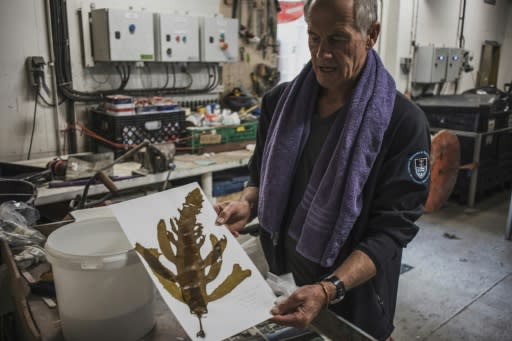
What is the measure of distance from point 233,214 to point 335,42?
21.3 inches

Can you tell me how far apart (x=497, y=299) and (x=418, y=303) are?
520 millimetres

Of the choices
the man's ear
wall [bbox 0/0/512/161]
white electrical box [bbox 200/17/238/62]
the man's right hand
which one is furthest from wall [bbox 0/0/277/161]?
the man's ear

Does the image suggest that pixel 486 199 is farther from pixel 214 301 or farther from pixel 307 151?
pixel 214 301

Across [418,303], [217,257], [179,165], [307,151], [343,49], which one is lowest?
[418,303]

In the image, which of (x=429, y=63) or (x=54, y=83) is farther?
(x=429, y=63)

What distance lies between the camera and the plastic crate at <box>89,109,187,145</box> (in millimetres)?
2653

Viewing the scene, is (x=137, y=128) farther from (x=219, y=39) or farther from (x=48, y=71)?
(x=219, y=39)

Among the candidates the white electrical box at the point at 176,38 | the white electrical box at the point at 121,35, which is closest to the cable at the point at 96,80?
the white electrical box at the point at 121,35

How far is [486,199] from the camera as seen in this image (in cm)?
470

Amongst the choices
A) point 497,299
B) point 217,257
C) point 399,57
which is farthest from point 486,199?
point 217,257

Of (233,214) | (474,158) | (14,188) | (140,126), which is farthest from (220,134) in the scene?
(474,158)

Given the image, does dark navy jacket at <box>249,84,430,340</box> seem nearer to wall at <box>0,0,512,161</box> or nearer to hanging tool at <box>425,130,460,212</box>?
hanging tool at <box>425,130,460,212</box>

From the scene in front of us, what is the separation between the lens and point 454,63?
5.37m

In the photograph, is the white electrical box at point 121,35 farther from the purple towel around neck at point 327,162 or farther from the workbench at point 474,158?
the workbench at point 474,158
